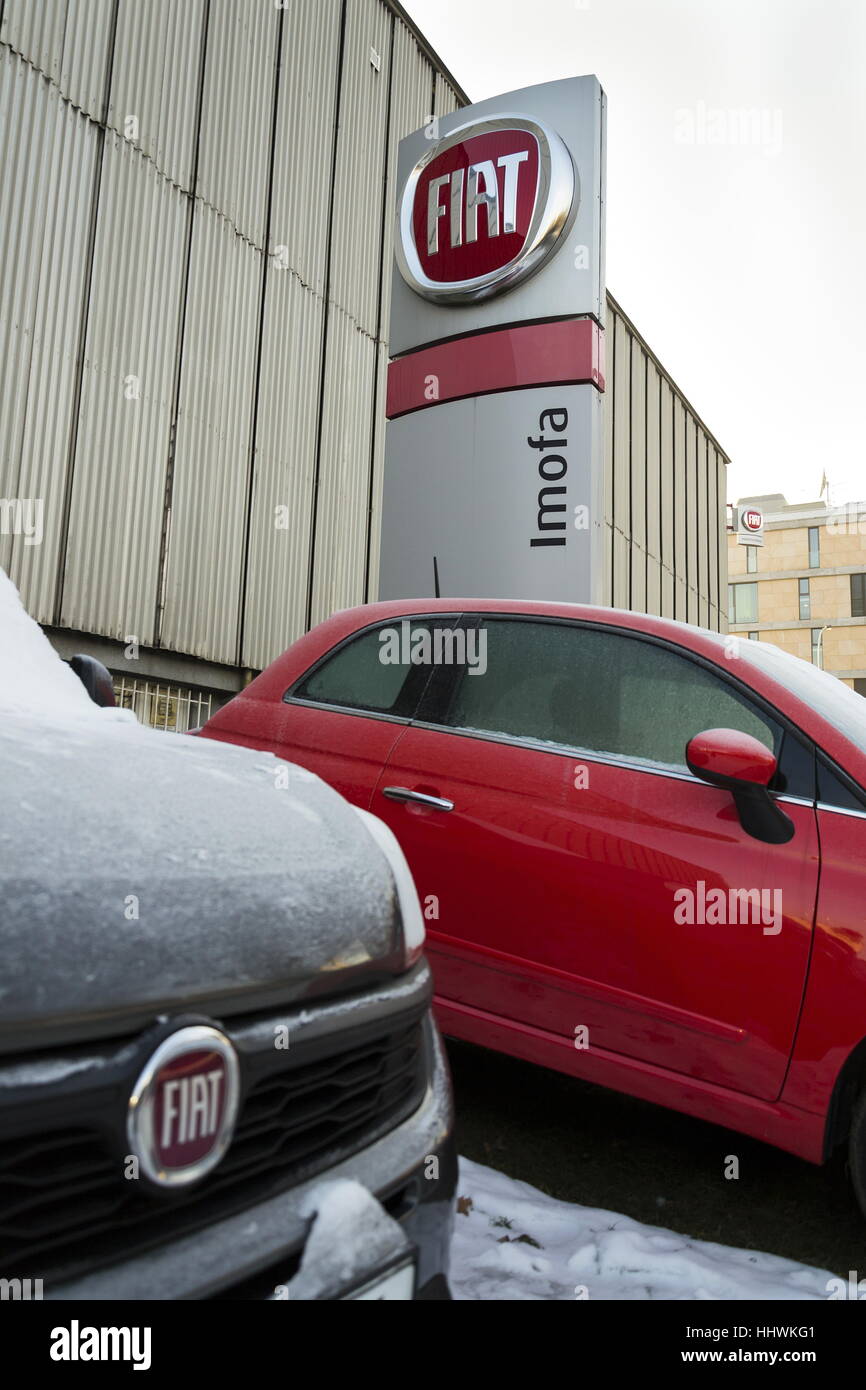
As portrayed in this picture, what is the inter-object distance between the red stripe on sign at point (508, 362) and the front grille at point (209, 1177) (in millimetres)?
6981

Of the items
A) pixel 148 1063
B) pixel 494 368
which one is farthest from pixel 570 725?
pixel 494 368

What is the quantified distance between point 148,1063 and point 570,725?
2129 millimetres

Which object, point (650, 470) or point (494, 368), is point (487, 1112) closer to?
point (494, 368)

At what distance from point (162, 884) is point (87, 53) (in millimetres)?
11296

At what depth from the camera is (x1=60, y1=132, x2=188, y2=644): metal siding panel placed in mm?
9961

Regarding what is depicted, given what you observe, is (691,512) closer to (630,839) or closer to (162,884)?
(630,839)

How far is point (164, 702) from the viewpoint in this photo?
36.8 ft

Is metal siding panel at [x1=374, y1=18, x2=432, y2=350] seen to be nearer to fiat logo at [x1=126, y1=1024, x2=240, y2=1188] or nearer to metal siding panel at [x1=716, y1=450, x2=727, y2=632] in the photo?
fiat logo at [x1=126, y1=1024, x2=240, y2=1188]

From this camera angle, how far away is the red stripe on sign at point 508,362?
25.5 ft

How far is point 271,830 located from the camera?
150 centimetres

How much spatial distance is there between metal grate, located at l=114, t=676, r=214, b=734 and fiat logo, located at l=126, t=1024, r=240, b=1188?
9805mm

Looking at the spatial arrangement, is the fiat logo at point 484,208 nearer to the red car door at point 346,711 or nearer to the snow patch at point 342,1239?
the red car door at point 346,711

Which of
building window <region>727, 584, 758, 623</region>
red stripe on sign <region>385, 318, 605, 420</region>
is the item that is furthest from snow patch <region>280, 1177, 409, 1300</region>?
building window <region>727, 584, 758, 623</region>

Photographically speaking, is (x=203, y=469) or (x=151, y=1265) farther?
(x=203, y=469)
